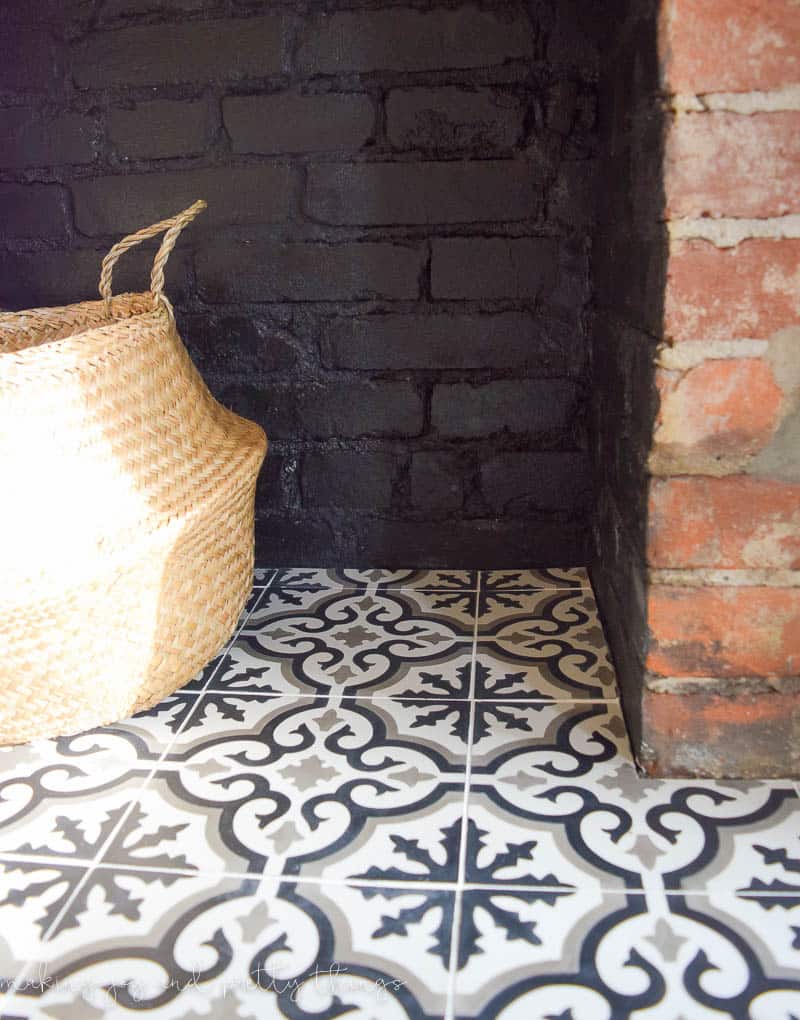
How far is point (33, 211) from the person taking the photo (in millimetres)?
1633

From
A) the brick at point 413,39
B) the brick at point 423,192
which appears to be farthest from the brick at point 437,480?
the brick at point 413,39

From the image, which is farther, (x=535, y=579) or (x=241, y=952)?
(x=535, y=579)

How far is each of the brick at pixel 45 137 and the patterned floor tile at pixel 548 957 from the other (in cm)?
134

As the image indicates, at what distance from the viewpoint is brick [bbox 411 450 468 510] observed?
5.37ft

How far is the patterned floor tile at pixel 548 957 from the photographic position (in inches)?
31.7

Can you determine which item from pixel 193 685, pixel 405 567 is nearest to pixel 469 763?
pixel 193 685

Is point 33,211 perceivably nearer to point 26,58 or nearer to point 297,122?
point 26,58

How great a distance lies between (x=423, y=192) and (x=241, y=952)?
3.75 ft

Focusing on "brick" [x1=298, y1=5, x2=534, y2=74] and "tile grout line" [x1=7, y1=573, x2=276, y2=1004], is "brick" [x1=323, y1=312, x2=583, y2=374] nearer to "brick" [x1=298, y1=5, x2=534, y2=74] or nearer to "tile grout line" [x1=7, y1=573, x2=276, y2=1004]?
"brick" [x1=298, y1=5, x2=534, y2=74]

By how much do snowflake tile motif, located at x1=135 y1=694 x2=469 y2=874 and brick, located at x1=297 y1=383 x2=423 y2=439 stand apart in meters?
0.53

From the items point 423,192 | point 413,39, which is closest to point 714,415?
point 423,192

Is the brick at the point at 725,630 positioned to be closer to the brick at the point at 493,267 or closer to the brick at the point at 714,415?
the brick at the point at 714,415

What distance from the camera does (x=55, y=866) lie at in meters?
1.00

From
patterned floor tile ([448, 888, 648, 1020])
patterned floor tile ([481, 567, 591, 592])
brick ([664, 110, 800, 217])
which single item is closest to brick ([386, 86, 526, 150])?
brick ([664, 110, 800, 217])
